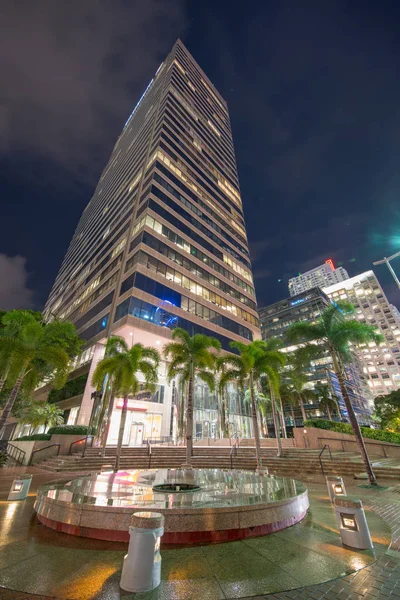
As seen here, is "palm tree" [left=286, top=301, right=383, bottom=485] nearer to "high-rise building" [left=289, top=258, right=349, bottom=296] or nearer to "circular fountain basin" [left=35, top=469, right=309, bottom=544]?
"circular fountain basin" [left=35, top=469, right=309, bottom=544]

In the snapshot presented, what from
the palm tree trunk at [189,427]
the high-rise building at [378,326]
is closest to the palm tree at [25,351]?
the palm tree trunk at [189,427]

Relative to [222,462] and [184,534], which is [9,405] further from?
[222,462]

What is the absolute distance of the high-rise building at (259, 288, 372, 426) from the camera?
76.9 m

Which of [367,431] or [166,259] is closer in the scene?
[367,431]

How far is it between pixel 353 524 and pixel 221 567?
291cm

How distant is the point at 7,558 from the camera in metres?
4.58

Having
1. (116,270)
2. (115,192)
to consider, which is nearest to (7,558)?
(116,270)

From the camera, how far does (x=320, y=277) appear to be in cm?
18888

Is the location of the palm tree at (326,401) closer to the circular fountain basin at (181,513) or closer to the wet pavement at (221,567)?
the circular fountain basin at (181,513)

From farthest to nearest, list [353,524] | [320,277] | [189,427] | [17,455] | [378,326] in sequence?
[320,277] < [378,326] < [17,455] < [189,427] < [353,524]

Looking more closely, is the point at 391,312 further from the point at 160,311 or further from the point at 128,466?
the point at 128,466

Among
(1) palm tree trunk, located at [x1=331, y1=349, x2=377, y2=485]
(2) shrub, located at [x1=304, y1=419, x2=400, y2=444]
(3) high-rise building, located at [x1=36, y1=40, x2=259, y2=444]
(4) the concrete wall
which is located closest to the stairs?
(1) palm tree trunk, located at [x1=331, y1=349, x2=377, y2=485]

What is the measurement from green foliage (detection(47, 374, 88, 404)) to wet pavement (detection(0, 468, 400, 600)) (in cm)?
2722

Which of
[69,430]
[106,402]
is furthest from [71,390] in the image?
[69,430]
